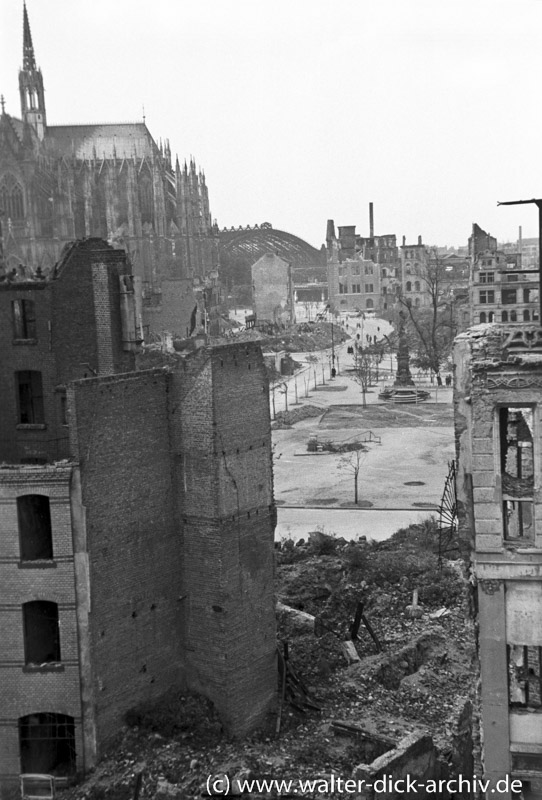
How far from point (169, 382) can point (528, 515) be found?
7833 millimetres

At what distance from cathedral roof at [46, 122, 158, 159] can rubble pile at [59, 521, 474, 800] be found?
94.3m

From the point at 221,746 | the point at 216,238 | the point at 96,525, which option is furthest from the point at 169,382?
the point at 216,238

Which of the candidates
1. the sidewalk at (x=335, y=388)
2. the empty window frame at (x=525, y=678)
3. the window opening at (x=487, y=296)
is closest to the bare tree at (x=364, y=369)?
the sidewalk at (x=335, y=388)

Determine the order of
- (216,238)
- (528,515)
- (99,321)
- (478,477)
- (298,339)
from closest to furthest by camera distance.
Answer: (478,477) < (528,515) < (99,321) < (298,339) < (216,238)

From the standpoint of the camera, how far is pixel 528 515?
19.2 metres

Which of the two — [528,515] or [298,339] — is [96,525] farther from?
[298,339]

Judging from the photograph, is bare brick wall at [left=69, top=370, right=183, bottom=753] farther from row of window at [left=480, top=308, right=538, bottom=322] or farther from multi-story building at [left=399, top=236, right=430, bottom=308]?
multi-story building at [left=399, top=236, right=430, bottom=308]

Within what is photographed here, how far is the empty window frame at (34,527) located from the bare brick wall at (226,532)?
2.86m

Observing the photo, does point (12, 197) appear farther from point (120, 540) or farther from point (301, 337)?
point (120, 540)

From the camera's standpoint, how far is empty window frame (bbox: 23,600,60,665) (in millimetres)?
20219

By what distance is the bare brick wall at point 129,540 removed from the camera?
19953 mm

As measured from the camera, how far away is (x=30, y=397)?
77.7 ft

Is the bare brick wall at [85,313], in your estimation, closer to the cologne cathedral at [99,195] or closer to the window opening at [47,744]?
the window opening at [47,744]

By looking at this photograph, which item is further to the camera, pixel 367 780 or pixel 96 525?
pixel 96 525
